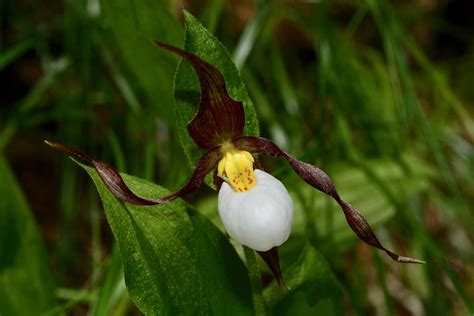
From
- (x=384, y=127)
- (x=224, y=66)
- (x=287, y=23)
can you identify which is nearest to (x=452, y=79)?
(x=287, y=23)

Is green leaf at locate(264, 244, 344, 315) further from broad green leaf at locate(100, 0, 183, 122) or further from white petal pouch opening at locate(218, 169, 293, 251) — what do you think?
broad green leaf at locate(100, 0, 183, 122)

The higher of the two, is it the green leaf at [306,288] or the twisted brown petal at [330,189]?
the twisted brown petal at [330,189]

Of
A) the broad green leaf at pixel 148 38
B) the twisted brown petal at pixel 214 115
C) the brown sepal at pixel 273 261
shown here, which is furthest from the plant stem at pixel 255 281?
the broad green leaf at pixel 148 38

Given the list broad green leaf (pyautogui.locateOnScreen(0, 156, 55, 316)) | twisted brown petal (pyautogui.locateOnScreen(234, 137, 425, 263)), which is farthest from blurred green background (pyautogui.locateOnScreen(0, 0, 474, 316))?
twisted brown petal (pyautogui.locateOnScreen(234, 137, 425, 263))

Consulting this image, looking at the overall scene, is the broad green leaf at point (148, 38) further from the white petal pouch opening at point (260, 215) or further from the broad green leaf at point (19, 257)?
the white petal pouch opening at point (260, 215)

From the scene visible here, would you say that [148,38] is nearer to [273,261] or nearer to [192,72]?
[192,72]

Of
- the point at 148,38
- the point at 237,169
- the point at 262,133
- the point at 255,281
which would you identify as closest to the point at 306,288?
the point at 255,281
